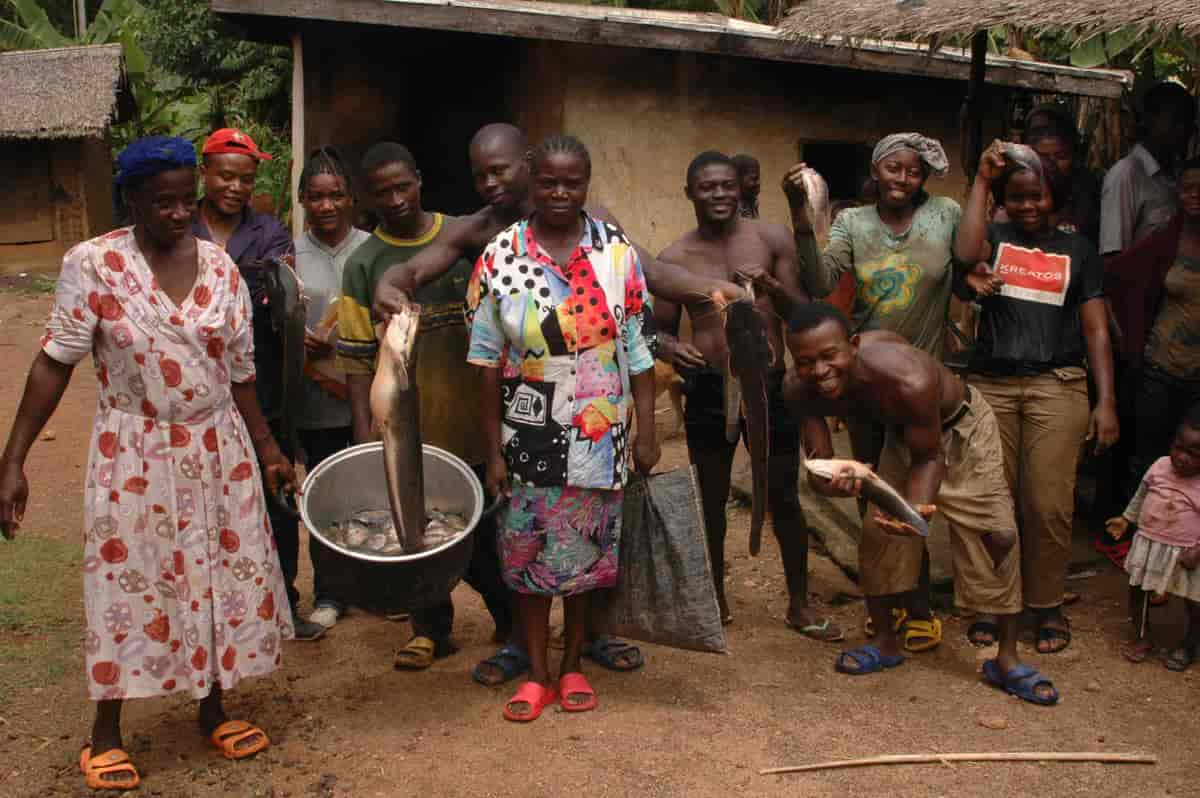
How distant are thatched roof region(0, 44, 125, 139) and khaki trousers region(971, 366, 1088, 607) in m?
13.1

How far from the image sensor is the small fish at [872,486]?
3.52m

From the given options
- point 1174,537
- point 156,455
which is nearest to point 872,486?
point 1174,537

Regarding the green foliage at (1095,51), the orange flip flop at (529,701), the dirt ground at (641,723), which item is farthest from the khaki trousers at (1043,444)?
the green foliage at (1095,51)

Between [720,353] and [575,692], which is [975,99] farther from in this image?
[575,692]

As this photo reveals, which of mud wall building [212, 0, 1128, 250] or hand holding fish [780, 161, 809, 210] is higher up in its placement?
mud wall building [212, 0, 1128, 250]

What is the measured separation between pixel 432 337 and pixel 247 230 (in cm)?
89

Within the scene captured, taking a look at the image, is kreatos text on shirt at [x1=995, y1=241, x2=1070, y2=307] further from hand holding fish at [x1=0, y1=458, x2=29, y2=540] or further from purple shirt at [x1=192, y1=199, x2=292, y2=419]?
hand holding fish at [x1=0, y1=458, x2=29, y2=540]

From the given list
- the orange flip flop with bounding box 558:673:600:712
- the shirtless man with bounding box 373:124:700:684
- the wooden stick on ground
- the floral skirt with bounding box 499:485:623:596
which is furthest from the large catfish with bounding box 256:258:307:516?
the wooden stick on ground

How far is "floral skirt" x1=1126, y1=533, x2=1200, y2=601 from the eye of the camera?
433 centimetres

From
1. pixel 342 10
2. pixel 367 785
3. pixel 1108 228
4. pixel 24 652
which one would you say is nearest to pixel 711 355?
pixel 367 785

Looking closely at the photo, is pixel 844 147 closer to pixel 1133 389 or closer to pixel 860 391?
pixel 1133 389

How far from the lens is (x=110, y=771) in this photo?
3459 mm

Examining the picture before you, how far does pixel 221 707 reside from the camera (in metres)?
3.78

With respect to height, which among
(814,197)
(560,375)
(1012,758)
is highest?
(814,197)
